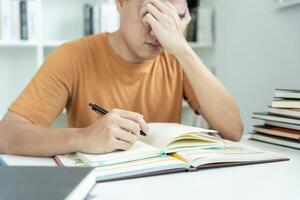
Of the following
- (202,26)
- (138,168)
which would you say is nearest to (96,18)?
(202,26)

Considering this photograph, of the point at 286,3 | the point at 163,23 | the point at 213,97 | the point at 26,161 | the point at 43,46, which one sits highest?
the point at 286,3

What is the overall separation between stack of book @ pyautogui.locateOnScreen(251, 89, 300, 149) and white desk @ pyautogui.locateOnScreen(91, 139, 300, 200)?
0.25m

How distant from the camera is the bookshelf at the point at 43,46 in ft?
7.63

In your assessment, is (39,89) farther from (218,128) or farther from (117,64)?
(218,128)

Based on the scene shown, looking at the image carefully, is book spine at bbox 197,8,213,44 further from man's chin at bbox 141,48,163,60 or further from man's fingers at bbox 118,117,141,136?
man's fingers at bbox 118,117,141,136


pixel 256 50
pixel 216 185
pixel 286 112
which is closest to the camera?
pixel 216 185

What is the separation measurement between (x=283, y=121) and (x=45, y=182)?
731mm

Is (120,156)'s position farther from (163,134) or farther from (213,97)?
(213,97)

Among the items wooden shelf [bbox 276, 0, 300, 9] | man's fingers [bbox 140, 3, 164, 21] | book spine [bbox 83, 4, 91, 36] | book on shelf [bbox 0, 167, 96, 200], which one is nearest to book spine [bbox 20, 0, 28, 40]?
book spine [bbox 83, 4, 91, 36]

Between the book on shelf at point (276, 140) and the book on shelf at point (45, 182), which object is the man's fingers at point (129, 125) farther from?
the book on shelf at point (276, 140)

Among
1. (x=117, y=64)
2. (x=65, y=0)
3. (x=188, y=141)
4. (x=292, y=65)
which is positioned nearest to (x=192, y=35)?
(x=65, y=0)

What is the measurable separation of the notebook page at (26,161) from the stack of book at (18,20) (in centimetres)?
142

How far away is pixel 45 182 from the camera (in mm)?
498

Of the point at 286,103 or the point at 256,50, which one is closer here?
the point at 286,103
